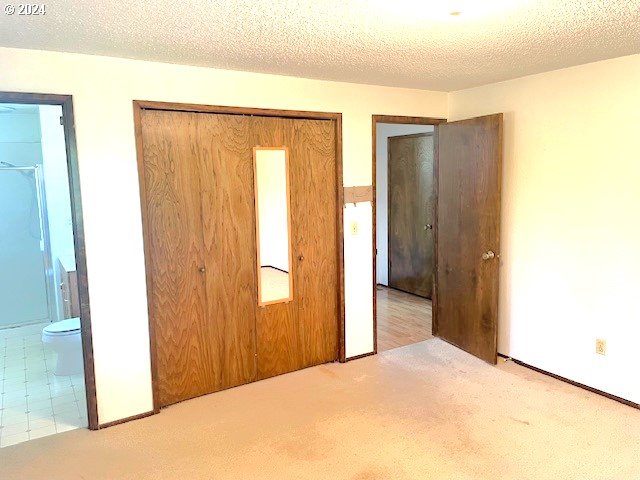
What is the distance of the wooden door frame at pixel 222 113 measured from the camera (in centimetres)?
271

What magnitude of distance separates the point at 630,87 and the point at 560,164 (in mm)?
596

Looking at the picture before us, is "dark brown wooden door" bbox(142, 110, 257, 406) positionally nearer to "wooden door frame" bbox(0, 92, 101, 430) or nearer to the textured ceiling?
"wooden door frame" bbox(0, 92, 101, 430)

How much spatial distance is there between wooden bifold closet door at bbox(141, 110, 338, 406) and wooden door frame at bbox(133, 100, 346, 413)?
24 millimetres

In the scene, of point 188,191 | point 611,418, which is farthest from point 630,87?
point 188,191

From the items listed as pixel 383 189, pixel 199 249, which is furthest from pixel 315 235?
pixel 383 189

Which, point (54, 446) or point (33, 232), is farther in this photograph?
point (33, 232)

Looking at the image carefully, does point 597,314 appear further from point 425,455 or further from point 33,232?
point 33,232

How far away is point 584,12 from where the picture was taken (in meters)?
1.99

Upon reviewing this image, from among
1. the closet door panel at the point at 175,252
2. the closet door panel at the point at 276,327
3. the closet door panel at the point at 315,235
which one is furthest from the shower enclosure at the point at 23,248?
the closet door panel at the point at 315,235

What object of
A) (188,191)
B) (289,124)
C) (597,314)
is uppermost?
(289,124)

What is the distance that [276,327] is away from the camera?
3.37 metres

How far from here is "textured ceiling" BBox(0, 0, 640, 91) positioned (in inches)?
74.0

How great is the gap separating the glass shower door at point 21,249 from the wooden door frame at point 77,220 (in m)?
2.62

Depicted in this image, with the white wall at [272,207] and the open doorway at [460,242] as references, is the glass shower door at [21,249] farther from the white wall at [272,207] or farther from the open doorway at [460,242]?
the open doorway at [460,242]
